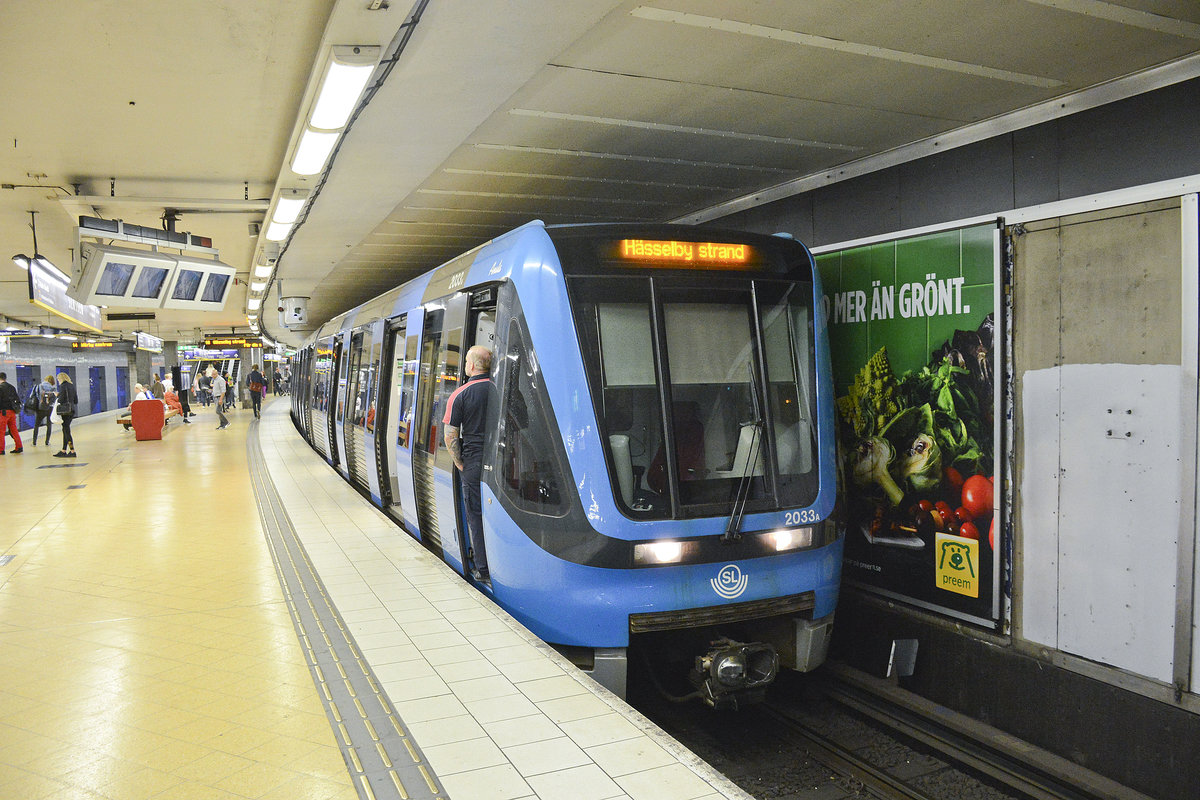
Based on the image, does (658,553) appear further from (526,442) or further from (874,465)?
(874,465)

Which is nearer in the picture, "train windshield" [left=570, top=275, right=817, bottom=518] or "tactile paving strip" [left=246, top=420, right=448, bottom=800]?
"tactile paving strip" [left=246, top=420, right=448, bottom=800]

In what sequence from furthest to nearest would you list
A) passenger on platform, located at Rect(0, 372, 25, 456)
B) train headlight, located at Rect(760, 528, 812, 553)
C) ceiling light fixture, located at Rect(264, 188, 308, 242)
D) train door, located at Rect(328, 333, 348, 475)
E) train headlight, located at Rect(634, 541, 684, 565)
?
passenger on platform, located at Rect(0, 372, 25, 456) < train door, located at Rect(328, 333, 348, 475) < ceiling light fixture, located at Rect(264, 188, 308, 242) < train headlight, located at Rect(760, 528, 812, 553) < train headlight, located at Rect(634, 541, 684, 565)

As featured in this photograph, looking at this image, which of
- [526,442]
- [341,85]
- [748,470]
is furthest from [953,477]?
[341,85]

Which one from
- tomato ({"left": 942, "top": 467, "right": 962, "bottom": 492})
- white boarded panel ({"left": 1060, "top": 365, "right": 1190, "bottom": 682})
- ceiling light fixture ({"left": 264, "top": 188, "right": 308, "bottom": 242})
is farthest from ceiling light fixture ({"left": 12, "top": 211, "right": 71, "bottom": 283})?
white boarded panel ({"left": 1060, "top": 365, "right": 1190, "bottom": 682})

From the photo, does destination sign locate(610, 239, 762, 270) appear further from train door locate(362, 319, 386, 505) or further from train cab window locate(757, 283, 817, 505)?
train door locate(362, 319, 386, 505)

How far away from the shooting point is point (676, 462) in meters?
4.59

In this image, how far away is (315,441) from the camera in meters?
16.9

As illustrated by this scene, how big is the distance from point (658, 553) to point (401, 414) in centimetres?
413

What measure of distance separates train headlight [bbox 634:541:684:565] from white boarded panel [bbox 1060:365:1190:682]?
2.28m

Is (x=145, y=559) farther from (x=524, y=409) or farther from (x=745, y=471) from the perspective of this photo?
(x=745, y=471)

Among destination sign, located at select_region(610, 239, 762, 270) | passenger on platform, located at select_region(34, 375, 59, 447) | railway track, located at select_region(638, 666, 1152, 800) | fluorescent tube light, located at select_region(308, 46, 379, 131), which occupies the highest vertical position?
fluorescent tube light, located at select_region(308, 46, 379, 131)

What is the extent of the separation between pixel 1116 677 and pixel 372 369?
8171 mm

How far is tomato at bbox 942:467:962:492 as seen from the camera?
521cm

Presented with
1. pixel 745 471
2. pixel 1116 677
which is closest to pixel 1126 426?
pixel 1116 677
